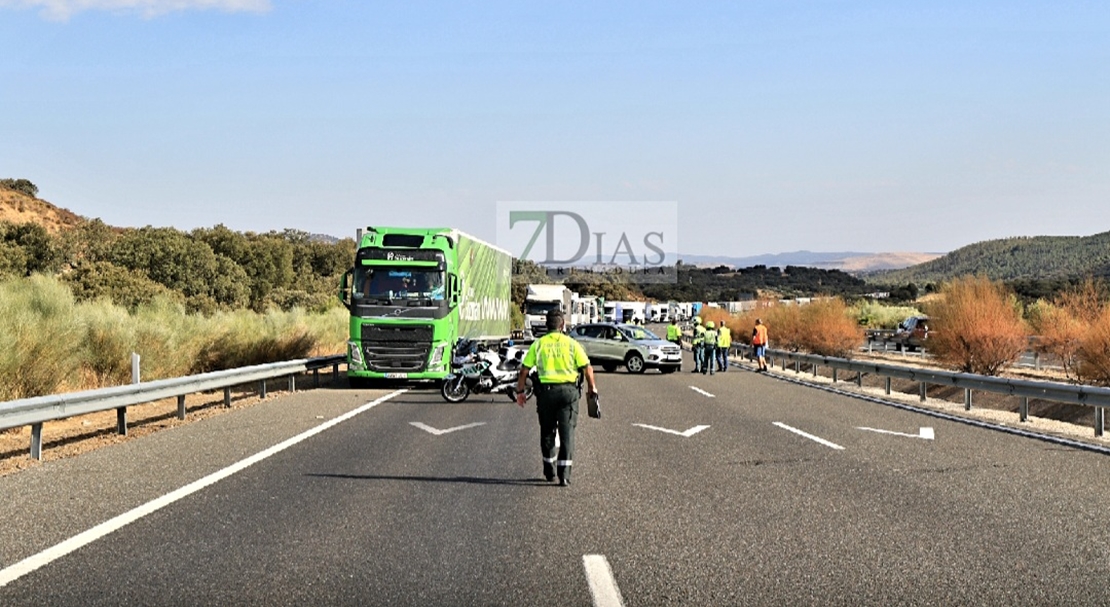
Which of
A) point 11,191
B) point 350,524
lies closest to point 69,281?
point 350,524

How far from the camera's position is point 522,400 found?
39.9 ft

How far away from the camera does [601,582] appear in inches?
249

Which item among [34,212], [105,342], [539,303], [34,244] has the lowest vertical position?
[105,342]

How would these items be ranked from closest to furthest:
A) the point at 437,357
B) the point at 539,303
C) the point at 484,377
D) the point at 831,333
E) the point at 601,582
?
the point at 601,582
the point at 484,377
the point at 437,357
the point at 831,333
the point at 539,303

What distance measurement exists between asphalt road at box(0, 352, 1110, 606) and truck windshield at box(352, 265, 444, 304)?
9.47 meters

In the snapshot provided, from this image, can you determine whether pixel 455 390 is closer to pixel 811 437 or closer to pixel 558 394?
pixel 811 437

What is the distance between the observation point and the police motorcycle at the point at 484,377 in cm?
2102

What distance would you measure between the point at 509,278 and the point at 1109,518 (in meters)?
28.3

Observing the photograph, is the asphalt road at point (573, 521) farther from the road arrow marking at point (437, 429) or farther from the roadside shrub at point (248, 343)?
the roadside shrub at point (248, 343)

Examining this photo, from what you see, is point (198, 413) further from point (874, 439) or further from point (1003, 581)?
point (1003, 581)

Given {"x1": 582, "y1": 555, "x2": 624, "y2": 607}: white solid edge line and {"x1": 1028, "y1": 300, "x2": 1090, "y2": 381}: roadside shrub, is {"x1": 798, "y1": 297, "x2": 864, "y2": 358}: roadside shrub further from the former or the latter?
{"x1": 582, "y1": 555, "x2": 624, "y2": 607}: white solid edge line

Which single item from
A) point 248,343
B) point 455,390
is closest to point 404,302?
point 455,390

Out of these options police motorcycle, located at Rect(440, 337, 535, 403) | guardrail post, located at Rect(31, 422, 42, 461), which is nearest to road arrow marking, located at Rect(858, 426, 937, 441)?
police motorcycle, located at Rect(440, 337, 535, 403)

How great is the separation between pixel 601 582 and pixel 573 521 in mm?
2020
